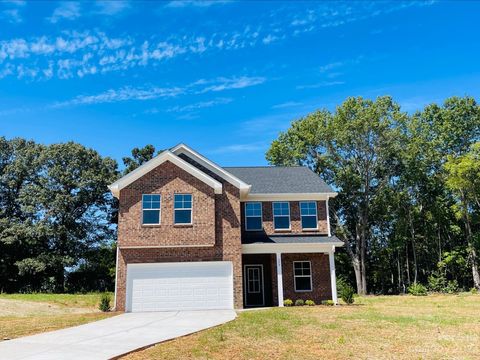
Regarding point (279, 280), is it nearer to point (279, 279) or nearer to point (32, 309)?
point (279, 279)

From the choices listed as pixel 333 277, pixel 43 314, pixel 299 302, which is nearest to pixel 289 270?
pixel 299 302

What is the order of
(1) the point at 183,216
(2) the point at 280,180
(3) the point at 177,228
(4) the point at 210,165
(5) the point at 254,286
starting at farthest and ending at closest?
(2) the point at 280,180
(5) the point at 254,286
(4) the point at 210,165
(1) the point at 183,216
(3) the point at 177,228

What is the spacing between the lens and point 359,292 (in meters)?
38.7

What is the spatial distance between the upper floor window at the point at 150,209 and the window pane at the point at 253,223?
530 centimetres

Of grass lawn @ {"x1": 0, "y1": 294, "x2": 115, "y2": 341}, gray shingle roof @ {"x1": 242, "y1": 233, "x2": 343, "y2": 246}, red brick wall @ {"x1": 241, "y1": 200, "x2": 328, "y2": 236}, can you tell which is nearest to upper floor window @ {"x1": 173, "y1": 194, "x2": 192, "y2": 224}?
gray shingle roof @ {"x1": 242, "y1": 233, "x2": 343, "y2": 246}

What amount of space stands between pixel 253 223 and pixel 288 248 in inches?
112

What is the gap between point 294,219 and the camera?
2456cm

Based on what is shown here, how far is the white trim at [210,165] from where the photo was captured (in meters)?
22.7

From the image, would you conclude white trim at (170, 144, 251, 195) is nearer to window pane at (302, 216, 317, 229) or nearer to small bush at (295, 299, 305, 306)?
window pane at (302, 216, 317, 229)

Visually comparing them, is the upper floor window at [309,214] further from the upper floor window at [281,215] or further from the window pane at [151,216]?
the window pane at [151,216]

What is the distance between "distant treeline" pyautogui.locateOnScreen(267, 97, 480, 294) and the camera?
39812mm

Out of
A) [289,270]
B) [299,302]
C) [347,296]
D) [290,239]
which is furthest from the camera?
[289,270]

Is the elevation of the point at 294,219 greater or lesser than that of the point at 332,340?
greater

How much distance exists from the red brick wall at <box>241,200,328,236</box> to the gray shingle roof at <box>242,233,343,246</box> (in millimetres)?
346
